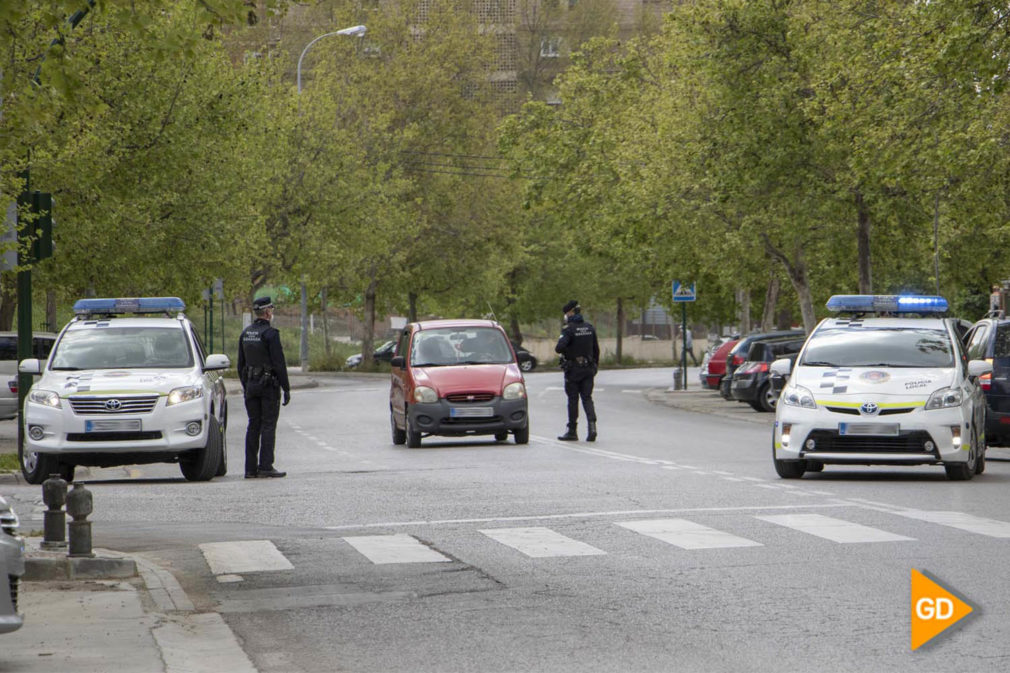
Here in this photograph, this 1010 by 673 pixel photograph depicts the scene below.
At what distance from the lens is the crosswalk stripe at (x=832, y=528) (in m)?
12.4

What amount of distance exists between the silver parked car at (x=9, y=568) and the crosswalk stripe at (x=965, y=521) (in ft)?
23.3

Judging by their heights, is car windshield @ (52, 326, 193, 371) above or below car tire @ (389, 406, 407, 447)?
above

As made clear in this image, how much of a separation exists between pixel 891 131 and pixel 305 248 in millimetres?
31459

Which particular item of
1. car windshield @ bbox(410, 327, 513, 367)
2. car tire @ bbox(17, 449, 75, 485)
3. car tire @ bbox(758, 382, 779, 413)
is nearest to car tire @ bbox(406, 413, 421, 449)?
car windshield @ bbox(410, 327, 513, 367)

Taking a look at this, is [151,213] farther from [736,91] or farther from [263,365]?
[263,365]

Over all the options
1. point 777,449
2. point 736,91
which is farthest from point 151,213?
point 777,449

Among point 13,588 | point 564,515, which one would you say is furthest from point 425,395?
Answer: point 13,588

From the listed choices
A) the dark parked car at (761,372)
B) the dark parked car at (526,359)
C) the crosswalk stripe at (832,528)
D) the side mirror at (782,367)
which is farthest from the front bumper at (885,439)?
the dark parked car at (526,359)

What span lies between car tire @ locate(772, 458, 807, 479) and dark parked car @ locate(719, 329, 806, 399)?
19.5 meters

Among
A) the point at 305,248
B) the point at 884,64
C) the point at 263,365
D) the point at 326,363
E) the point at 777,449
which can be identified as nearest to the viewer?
the point at 777,449

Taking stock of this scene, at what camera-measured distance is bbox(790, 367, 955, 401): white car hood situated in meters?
18.0

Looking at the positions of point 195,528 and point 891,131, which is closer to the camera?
point 195,528

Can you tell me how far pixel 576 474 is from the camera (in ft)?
63.0

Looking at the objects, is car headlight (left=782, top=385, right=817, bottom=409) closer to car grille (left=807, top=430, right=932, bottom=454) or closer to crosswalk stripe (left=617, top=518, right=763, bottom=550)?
car grille (left=807, top=430, right=932, bottom=454)
